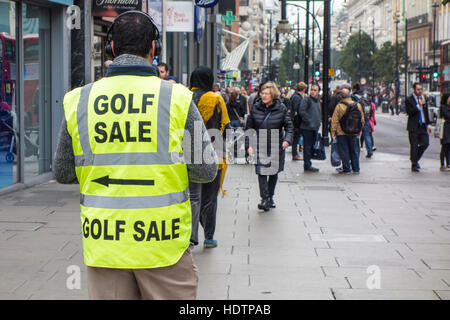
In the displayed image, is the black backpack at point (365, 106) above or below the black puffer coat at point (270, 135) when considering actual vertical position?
above

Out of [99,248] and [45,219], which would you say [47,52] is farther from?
[99,248]

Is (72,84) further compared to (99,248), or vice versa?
(72,84)

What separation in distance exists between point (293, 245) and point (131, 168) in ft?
16.7

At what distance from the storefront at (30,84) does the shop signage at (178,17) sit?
4.94m

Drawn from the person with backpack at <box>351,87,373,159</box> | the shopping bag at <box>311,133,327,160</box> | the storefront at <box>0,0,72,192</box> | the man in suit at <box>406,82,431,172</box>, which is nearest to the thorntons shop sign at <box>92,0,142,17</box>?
the storefront at <box>0,0,72,192</box>

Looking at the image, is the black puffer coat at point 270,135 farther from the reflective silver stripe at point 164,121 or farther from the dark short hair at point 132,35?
the reflective silver stripe at point 164,121

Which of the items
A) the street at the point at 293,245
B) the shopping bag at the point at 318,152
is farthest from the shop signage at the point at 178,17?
the street at the point at 293,245

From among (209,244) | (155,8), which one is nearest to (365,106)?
(155,8)

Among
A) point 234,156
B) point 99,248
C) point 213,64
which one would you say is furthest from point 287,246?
point 213,64

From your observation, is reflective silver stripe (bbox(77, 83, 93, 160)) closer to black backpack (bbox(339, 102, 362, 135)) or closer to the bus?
black backpack (bbox(339, 102, 362, 135))

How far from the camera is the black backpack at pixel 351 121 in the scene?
1535cm

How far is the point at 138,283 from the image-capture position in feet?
10.6

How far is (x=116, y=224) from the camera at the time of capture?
316 centimetres
